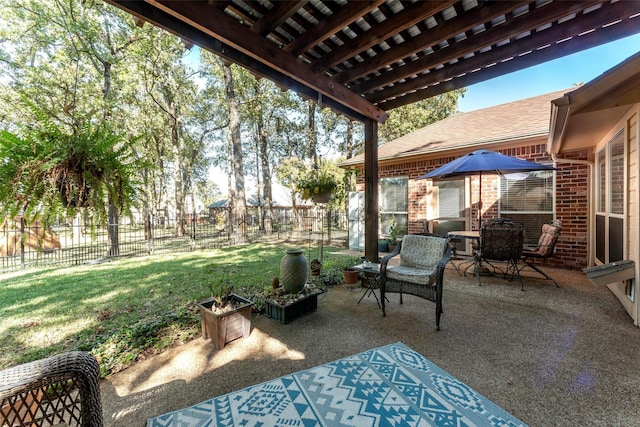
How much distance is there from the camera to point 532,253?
4.64 meters

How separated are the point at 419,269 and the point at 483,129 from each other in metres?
5.63

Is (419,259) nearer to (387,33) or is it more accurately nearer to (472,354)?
(472,354)

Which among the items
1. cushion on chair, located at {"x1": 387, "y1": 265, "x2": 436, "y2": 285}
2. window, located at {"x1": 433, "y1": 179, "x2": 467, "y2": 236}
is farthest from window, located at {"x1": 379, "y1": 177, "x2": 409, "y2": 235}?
Result: cushion on chair, located at {"x1": 387, "y1": 265, "x2": 436, "y2": 285}

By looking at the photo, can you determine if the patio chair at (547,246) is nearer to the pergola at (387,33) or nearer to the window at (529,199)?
the window at (529,199)

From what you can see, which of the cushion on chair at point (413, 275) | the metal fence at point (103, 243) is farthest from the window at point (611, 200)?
the metal fence at point (103, 243)

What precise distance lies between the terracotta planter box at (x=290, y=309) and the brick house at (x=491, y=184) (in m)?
5.09

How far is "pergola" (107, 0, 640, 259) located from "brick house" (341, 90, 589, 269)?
306 cm

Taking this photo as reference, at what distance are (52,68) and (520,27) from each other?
1444cm

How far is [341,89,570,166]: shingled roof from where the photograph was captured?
6.14 m

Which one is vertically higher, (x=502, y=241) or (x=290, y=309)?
(x=502, y=241)

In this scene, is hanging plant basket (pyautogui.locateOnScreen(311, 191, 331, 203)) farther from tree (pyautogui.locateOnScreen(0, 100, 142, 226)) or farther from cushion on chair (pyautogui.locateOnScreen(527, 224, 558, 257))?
cushion on chair (pyautogui.locateOnScreen(527, 224, 558, 257))

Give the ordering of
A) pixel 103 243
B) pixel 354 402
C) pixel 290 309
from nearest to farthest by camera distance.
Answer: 1. pixel 354 402
2. pixel 290 309
3. pixel 103 243

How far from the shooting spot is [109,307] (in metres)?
3.75

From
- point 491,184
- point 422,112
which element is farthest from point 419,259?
point 422,112
